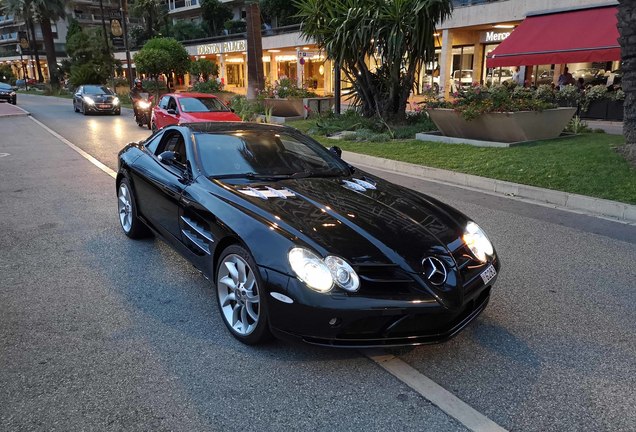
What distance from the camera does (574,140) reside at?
37.9 feet

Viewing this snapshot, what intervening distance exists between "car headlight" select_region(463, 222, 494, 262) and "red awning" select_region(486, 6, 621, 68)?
15826 millimetres

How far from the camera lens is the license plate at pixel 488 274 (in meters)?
3.32

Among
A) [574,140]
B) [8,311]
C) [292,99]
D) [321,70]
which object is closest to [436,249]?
[8,311]

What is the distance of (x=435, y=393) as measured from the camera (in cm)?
289

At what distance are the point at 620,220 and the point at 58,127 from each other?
19361 millimetres

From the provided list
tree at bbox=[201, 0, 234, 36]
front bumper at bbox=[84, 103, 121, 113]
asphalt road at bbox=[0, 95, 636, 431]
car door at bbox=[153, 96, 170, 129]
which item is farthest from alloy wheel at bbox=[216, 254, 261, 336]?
tree at bbox=[201, 0, 234, 36]

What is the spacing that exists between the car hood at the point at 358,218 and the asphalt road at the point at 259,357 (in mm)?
708

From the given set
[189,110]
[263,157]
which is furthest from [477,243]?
[189,110]

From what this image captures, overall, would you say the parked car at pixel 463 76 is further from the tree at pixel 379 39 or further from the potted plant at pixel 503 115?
the potted plant at pixel 503 115

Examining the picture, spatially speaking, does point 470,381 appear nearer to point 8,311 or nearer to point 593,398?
point 593,398

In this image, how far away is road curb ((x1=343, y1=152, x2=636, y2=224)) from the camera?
6.95 m

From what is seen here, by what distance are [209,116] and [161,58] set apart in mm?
19504

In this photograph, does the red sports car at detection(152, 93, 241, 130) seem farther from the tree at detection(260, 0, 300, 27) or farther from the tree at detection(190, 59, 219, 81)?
the tree at detection(260, 0, 300, 27)

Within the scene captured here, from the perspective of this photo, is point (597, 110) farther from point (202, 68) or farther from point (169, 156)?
point (202, 68)
